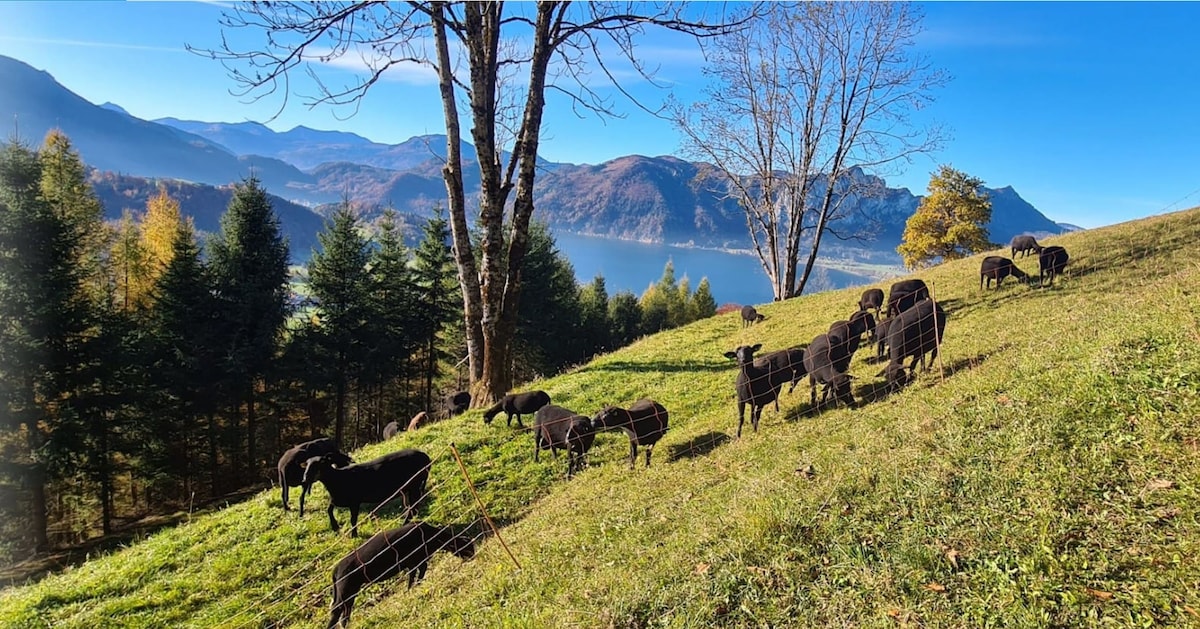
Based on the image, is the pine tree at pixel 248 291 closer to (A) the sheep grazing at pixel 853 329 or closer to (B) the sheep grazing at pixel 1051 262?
(A) the sheep grazing at pixel 853 329

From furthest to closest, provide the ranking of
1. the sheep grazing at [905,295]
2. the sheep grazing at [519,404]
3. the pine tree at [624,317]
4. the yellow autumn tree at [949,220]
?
the pine tree at [624,317]
the yellow autumn tree at [949,220]
the sheep grazing at [905,295]
the sheep grazing at [519,404]

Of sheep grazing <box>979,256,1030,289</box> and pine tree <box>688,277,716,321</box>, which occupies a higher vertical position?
sheep grazing <box>979,256,1030,289</box>

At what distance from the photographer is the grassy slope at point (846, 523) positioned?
3.17 meters

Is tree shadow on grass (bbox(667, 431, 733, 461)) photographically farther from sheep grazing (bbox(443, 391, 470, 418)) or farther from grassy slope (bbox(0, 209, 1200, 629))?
sheep grazing (bbox(443, 391, 470, 418))

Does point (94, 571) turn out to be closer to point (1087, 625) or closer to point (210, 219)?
point (1087, 625)

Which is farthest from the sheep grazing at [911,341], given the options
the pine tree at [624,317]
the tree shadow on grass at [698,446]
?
the pine tree at [624,317]

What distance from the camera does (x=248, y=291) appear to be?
22953 millimetres

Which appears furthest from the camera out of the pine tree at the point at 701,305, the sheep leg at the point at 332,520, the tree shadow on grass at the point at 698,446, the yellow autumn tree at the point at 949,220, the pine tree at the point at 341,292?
the pine tree at the point at 701,305

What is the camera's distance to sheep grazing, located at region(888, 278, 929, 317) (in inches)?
442

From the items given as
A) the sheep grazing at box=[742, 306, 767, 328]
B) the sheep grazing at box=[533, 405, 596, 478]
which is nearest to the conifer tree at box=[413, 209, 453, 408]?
the sheep grazing at box=[742, 306, 767, 328]

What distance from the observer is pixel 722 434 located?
7852 mm

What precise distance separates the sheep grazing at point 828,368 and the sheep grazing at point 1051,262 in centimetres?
730

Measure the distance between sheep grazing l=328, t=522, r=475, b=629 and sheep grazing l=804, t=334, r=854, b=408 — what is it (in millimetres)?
5518

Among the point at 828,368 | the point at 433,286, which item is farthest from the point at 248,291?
the point at 828,368
